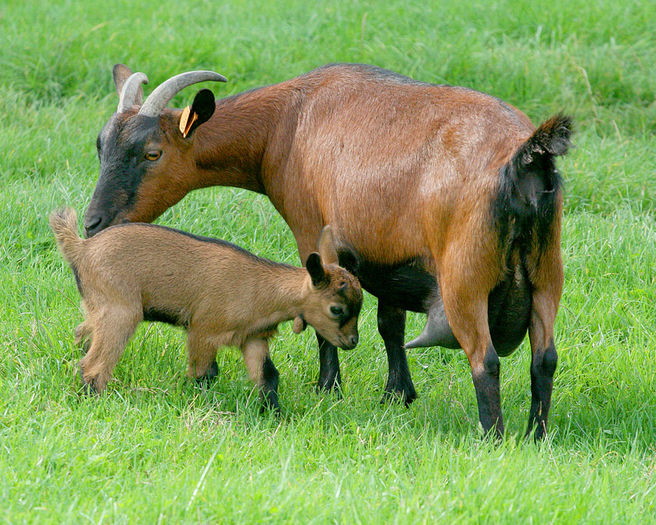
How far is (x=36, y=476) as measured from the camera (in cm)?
400

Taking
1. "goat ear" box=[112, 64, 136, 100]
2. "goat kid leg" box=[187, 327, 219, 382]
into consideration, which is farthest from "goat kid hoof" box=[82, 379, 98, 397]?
"goat ear" box=[112, 64, 136, 100]

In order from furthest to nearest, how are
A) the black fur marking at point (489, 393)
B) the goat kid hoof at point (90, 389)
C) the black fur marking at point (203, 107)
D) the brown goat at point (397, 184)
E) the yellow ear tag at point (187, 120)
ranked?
the yellow ear tag at point (187, 120)
the black fur marking at point (203, 107)
the goat kid hoof at point (90, 389)
the black fur marking at point (489, 393)
the brown goat at point (397, 184)

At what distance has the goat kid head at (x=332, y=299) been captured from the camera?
5020 millimetres

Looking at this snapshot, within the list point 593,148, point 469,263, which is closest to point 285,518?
point 469,263

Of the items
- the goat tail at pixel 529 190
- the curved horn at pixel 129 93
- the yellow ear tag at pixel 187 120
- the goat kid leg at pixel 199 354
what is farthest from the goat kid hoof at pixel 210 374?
the goat tail at pixel 529 190

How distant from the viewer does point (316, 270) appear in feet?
16.2

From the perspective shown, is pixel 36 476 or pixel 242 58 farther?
pixel 242 58

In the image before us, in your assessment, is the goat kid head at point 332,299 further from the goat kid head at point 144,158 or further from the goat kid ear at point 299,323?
the goat kid head at point 144,158

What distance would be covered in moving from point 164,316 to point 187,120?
1.13m

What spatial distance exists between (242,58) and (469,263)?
616 cm

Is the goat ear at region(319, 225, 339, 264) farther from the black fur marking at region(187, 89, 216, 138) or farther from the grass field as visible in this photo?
the black fur marking at region(187, 89, 216, 138)

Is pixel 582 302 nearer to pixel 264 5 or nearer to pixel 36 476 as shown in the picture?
pixel 36 476

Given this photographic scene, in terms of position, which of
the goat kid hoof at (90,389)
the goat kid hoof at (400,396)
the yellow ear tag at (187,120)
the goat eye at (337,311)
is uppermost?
the yellow ear tag at (187,120)

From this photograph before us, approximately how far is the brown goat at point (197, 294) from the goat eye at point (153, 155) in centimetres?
56
